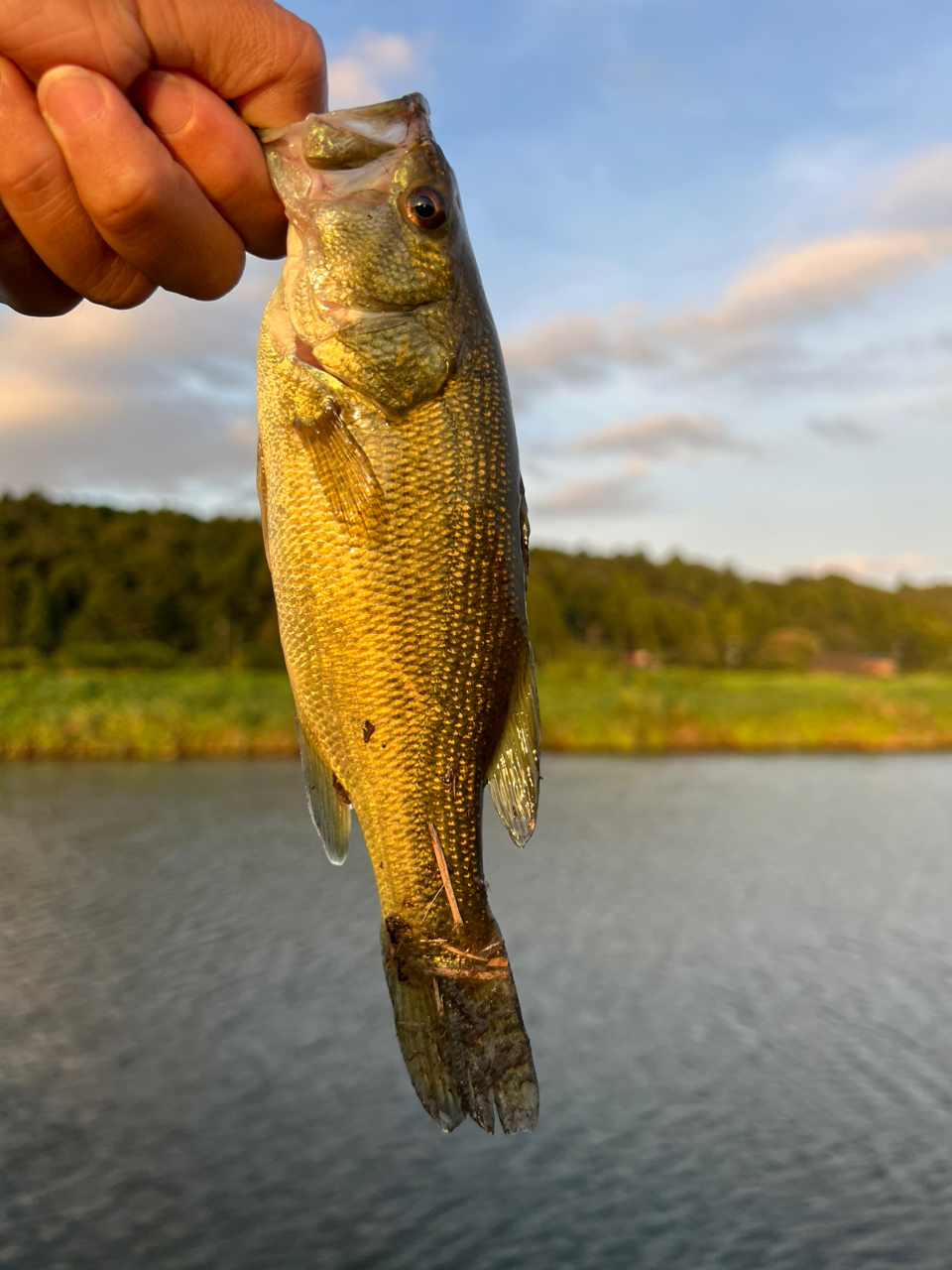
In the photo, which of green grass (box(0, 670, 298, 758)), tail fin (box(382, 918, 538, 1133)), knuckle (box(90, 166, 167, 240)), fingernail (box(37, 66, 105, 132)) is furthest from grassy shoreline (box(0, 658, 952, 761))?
fingernail (box(37, 66, 105, 132))

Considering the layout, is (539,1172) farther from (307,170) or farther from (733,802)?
(733,802)

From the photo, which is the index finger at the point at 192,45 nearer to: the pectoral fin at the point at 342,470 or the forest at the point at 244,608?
the pectoral fin at the point at 342,470

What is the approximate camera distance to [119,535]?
270 feet

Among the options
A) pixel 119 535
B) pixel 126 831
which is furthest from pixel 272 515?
pixel 119 535

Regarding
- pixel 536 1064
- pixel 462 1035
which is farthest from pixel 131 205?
pixel 536 1064

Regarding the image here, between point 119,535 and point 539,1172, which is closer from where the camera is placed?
point 539,1172

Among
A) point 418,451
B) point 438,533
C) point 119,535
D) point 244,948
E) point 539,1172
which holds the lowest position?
point 539,1172

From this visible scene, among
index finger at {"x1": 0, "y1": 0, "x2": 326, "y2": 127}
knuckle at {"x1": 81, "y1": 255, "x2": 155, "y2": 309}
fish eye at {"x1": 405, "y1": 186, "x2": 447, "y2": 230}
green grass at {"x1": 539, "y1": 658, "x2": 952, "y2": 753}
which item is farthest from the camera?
green grass at {"x1": 539, "y1": 658, "x2": 952, "y2": 753}

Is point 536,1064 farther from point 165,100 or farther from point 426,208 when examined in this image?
point 165,100

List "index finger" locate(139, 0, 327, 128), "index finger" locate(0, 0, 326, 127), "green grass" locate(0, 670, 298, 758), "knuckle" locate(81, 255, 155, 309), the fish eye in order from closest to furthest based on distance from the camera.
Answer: "index finger" locate(0, 0, 326, 127) < "index finger" locate(139, 0, 327, 128) < "knuckle" locate(81, 255, 155, 309) < the fish eye < "green grass" locate(0, 670, 298, 758)

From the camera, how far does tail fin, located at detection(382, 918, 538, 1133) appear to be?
227cm

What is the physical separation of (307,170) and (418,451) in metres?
0.59

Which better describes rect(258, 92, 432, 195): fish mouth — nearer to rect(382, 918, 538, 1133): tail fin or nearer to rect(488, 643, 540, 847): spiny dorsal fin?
rect(488, 643, 540, 847): spiny dorsal fin

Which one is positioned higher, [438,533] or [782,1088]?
[438,533]
